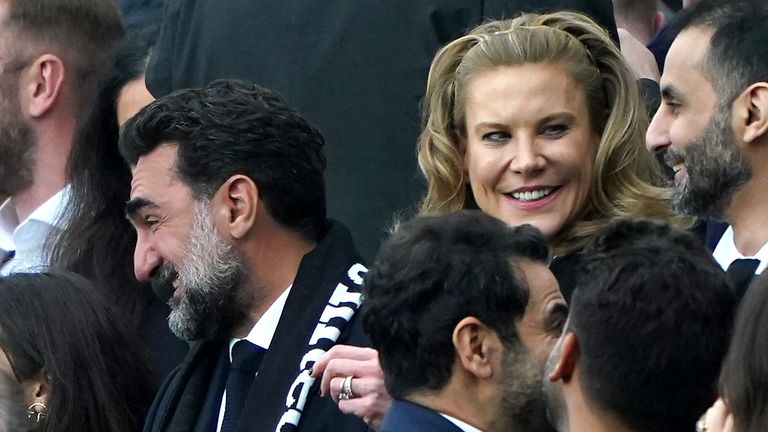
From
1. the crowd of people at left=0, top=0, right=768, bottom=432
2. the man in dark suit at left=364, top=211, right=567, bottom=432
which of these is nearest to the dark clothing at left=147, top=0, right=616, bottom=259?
the crowd of people at left=0, top=0, right=768, bottom=432

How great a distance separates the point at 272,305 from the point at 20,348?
27.2 inches

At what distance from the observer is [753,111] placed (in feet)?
14.0

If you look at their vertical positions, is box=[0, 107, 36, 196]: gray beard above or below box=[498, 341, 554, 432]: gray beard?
above

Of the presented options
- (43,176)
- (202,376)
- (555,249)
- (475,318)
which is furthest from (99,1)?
(475,318)

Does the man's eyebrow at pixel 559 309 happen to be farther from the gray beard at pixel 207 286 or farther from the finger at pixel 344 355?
the gray beard at pixel 207 286

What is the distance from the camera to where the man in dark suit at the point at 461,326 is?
357cm

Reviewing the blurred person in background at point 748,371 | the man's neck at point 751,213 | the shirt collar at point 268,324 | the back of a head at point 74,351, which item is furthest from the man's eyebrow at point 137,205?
the blurred person in background at point 748,371

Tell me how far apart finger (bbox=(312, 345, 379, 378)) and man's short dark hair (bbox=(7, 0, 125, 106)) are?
8.35 feet

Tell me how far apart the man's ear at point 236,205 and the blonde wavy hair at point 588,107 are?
0.48 metres

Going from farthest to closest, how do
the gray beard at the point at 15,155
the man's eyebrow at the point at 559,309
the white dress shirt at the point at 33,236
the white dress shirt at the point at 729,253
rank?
the gray beard at the point at 15,155 < the white dress shirt at the point at 33,236 < the white dress shirt at the point at 729,253 < the man's eyebrow at the point at 559,309

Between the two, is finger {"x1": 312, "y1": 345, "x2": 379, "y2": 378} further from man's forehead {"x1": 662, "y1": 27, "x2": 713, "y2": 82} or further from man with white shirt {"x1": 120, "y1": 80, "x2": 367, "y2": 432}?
man's forehead {"x1": 662, "y1": 27, "x2": 713, "y2": 82}

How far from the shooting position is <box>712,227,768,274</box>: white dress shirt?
416cm

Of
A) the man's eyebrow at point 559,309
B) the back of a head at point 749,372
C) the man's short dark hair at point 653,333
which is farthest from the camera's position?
the man's eyebrow at point 559,309

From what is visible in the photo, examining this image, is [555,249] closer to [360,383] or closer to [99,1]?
[360,383]
